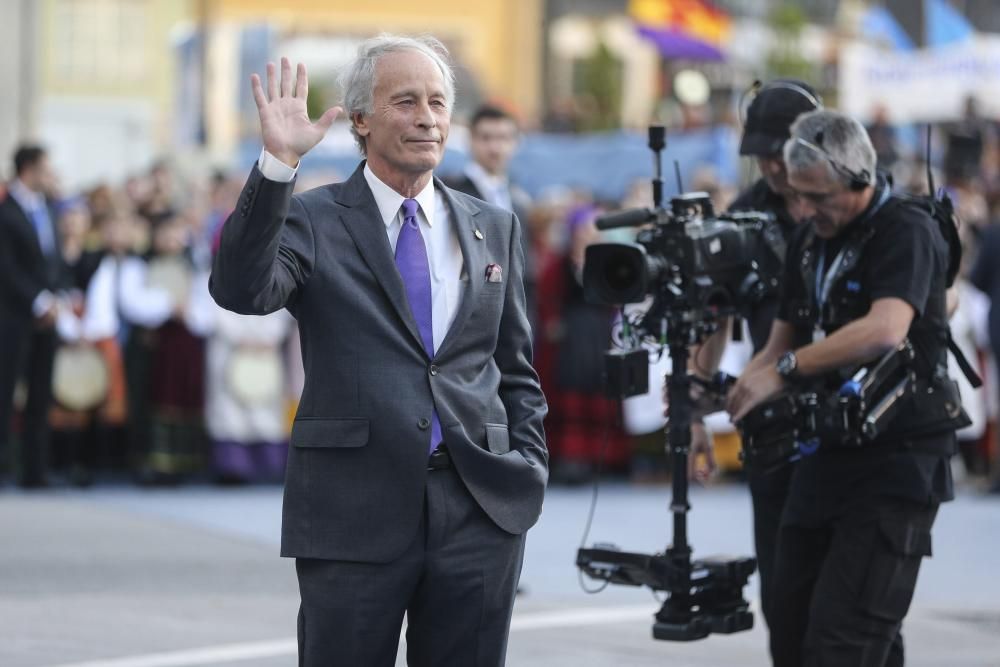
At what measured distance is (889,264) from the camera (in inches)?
232

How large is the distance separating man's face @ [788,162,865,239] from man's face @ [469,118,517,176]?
3.66 m

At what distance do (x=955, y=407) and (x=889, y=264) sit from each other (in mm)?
529

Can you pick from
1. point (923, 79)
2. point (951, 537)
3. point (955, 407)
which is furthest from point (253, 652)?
point (923, 79)

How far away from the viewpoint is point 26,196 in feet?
46.4

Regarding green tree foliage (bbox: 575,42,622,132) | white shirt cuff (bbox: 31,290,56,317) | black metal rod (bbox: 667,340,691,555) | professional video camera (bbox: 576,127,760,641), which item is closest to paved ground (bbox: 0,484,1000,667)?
white shirt cuff (bbox: 31,290,56,317)

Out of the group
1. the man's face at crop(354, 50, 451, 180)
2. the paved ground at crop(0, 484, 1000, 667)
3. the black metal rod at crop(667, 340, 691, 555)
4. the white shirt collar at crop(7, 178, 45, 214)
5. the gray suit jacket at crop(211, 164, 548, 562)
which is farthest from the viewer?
the white shirt collar at crop(7, 178, 45, 214)

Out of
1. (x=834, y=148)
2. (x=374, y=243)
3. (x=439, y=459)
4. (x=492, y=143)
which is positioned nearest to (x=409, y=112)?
(x=374, y=243)

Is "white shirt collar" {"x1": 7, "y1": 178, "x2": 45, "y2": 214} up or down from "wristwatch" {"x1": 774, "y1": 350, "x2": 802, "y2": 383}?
up

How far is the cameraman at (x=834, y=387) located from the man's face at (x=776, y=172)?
56cm

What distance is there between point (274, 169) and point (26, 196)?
1020cm

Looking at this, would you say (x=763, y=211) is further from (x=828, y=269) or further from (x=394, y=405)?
(x=394, y=405)

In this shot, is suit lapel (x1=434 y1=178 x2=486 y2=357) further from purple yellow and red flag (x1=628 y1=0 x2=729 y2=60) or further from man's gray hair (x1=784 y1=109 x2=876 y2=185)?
purple yellow and red flag (x1=628 y1=0 x2=729 y2=60)

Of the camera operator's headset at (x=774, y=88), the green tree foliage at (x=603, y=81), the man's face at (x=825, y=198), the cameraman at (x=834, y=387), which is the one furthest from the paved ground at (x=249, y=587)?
the green tree foliage at (x=603, y=81)

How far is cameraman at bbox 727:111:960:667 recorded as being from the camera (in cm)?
586
